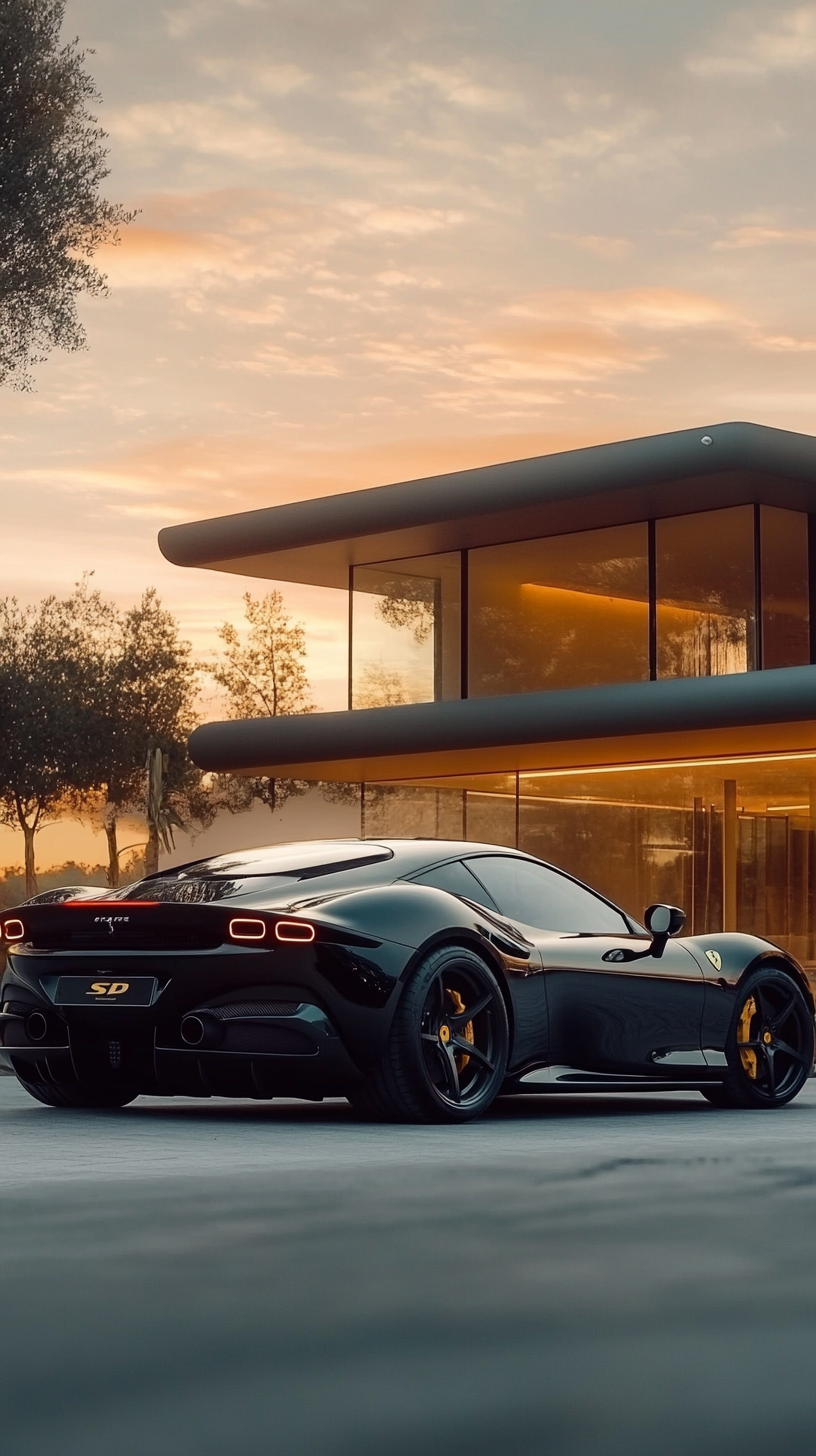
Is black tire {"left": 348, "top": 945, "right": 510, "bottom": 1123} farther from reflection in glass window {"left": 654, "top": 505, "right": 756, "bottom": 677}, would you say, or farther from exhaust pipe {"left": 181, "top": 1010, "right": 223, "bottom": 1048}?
reflection in glass window {"left": 654, "top": 505, "right": 756, "bottom": 677}

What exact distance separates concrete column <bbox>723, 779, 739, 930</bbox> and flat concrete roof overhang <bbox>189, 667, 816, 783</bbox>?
710mm

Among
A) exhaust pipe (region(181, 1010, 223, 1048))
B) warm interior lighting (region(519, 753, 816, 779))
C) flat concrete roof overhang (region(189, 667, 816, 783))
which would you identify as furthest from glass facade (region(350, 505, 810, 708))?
exhaust pipe (region(181, 1010, 223, 1048))

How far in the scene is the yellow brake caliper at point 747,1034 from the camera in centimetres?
996

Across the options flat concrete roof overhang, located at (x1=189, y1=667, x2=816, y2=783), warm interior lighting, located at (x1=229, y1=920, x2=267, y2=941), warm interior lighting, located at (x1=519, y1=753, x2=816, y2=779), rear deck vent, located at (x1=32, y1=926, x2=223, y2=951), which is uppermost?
flat concrete roof overhang, located at (x1=189, y1=667, x2=816, y2=783)

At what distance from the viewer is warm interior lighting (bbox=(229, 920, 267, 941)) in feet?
26.5

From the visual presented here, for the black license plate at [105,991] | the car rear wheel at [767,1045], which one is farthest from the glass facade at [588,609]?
the black license plate at [105,991]

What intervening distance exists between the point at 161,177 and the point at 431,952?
15.2m

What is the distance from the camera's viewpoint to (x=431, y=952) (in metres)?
8.30

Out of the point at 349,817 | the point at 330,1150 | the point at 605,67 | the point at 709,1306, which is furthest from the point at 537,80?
the point at 349,817

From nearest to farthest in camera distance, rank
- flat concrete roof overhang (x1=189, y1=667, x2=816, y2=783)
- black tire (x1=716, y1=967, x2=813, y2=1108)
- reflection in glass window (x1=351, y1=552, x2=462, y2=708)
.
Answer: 1. black tire (x1=716, y1=967, x2=813, y2=1108)
2. flat concrete roof overhang (x1=189, y1=667, x2=816, y2=783)
3. reflection in glass window (x1=351, y1=552, x2=462, y2=708)

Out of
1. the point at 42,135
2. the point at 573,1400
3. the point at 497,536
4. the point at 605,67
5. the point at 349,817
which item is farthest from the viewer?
the point at 349,817

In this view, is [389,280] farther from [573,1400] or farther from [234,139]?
[573,1400]

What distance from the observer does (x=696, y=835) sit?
25.9m

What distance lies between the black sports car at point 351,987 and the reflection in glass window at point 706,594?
592 inches
